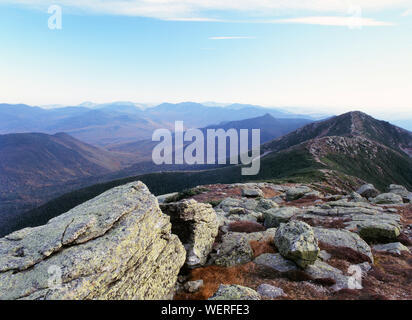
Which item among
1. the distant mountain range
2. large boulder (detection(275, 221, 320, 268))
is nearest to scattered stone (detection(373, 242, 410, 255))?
large boulder (detection(275, 221, 320, 268))

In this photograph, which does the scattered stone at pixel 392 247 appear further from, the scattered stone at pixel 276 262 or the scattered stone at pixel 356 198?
the scattered stone at pixel 356 198

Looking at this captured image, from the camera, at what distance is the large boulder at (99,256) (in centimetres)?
1073

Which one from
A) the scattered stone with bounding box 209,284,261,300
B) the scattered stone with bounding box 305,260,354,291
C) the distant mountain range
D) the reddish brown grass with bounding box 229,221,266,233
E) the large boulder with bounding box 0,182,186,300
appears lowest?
the distant mountain range

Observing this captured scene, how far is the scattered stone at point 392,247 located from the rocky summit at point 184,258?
7 centimetres

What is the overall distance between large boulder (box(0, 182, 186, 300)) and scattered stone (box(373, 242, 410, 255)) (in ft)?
63.5

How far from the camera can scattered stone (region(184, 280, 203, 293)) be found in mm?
16281

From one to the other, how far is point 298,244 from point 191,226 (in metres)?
9.06

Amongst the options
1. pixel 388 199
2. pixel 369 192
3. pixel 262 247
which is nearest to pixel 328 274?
pixel 262 247

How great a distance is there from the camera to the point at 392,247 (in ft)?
70.3

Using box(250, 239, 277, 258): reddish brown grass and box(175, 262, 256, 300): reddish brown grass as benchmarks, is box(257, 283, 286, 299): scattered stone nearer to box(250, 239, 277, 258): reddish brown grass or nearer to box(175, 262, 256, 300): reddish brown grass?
box(175, 262, 256, 300): reddish brown grass

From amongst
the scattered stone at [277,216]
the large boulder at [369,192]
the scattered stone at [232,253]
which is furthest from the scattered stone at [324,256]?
the large boulder at [369,192]
